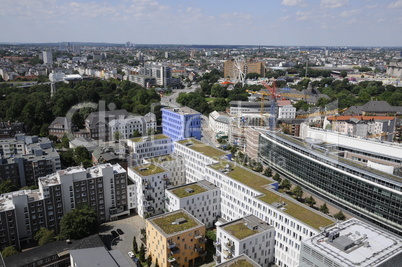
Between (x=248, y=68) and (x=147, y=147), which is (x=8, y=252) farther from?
(x=248, y=68)

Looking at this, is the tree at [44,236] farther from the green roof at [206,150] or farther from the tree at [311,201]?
the tree at [311,201]

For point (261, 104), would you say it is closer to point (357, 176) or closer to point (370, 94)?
point (357, 176)

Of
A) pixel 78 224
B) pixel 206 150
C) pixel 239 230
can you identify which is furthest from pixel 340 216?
pixel 78 224

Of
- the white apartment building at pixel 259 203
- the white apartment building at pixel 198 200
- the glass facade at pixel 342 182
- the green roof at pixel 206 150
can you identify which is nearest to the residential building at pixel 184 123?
the green roof at pixel 206 150

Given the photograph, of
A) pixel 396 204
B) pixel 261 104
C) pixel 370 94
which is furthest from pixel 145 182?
pixel 370 94

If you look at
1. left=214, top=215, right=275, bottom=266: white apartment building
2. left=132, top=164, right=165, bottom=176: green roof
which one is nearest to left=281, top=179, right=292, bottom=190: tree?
left=214, top=215, right=275, bottom=266: white apartment building
